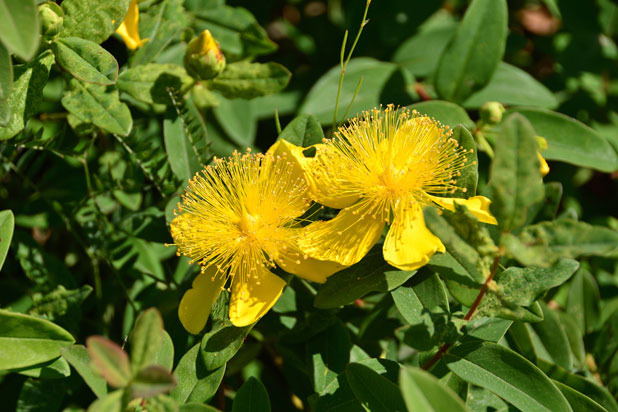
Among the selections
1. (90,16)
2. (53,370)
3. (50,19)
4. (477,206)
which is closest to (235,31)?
(90,16)

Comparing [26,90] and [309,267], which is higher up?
[26,90]

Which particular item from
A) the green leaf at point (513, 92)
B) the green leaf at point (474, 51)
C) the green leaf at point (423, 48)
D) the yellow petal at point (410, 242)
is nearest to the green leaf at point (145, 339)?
the yellow petal at point (410, 242)

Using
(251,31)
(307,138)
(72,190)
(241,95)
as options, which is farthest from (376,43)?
(72,190)

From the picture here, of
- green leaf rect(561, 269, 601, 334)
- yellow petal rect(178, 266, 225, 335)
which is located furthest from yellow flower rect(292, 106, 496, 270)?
green leaf rect(561, 269, 601, 334)

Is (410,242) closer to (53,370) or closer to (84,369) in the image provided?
(84,369)

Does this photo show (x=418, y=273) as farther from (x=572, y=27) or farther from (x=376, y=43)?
(x=572, y=27)

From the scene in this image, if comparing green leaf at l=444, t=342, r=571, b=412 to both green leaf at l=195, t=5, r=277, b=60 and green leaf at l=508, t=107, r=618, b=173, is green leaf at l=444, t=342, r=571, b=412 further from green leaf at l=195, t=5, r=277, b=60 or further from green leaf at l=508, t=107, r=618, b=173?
green leaf at l=195, t=5, r=277, b=60

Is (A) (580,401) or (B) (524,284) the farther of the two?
(A) (580,401)
